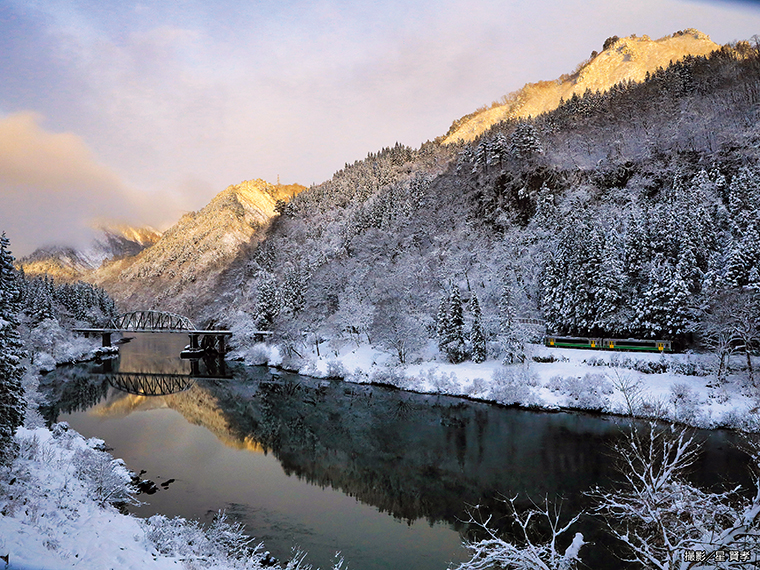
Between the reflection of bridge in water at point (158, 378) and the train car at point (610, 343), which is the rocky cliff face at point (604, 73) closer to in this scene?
the train car at point (610, 343)

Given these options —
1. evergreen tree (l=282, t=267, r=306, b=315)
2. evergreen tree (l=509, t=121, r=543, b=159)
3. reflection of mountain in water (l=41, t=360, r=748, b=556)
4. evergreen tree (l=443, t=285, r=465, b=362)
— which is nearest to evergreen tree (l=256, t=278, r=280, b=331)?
evergreen tree (l=282, t=267, r=306, b=315)

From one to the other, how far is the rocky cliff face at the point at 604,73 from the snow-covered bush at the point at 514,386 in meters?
112

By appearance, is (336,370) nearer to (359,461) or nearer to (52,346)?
(359,461)

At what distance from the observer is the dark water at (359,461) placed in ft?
53.8

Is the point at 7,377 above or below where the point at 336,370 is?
above

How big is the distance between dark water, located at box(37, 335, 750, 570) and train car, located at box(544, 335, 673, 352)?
37.0 ft

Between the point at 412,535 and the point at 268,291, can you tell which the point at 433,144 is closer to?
the point at 268,291

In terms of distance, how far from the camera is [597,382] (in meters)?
32.3

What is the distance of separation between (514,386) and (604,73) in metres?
149

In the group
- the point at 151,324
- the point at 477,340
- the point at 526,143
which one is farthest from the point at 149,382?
the point at 526,143

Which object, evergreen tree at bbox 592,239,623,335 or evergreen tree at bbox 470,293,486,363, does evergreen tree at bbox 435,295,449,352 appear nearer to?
evergreen tree at bbox 470,293,486,363

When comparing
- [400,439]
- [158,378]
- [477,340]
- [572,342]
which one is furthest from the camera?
[158,378]

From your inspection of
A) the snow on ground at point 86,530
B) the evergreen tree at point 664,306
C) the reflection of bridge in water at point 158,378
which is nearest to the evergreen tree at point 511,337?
the evergreen tree at point 664,306

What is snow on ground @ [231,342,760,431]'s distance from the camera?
88.2 feet
